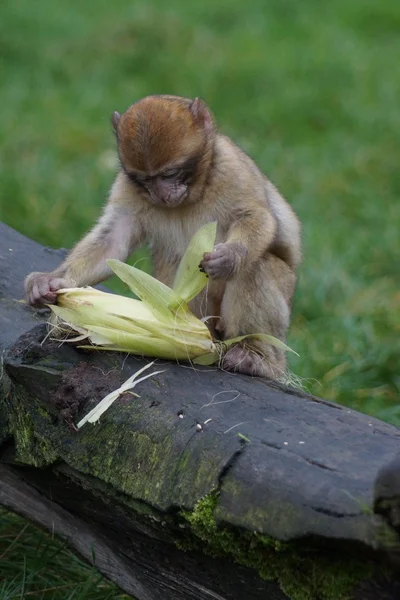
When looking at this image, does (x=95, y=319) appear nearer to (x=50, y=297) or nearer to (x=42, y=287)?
(x=50, y=297)

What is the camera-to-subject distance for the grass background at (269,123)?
6.77 meters

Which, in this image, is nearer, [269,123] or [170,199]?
[170,199]

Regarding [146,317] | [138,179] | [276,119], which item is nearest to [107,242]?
[138,179]

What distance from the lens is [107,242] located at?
15.9 feet

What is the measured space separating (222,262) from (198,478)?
4.14 feet

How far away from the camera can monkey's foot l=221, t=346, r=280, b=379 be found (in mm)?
4148

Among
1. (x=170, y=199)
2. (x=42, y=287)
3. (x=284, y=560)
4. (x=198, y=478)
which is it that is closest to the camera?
(x=284, y=560)

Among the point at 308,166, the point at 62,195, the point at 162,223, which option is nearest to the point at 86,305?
the point at 162,223

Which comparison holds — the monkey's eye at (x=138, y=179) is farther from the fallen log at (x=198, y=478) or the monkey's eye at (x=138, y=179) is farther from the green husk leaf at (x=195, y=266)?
the fallen log at (x=198, y=478)

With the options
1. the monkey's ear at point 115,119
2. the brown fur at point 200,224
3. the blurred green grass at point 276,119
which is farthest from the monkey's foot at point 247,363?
the blurred green grass at point 276,119

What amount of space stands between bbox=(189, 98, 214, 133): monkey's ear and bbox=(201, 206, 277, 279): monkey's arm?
442mm

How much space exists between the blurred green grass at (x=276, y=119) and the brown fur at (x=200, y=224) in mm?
1427

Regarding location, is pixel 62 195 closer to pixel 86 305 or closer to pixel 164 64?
pixel 164 64

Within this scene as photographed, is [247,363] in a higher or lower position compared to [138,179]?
lower
